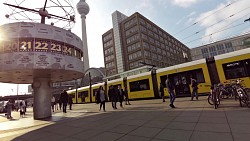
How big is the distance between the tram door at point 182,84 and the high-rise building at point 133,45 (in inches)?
1443

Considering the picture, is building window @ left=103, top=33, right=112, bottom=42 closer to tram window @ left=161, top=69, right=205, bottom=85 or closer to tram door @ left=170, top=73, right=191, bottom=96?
tram window @ left=161, top=69, right=205, bottom=85

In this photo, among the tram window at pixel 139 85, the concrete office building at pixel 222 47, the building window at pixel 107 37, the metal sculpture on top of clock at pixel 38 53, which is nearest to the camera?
the metal sculpture on top of clock at pixel 38 53

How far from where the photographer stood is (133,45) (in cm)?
5884

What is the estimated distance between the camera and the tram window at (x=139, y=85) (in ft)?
58.1

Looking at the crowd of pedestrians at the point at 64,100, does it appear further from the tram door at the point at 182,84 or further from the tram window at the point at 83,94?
the tram door at the point at 182,84

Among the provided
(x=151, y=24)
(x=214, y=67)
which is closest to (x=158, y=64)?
(x=151, y=24)

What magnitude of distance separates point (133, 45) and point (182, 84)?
149ft

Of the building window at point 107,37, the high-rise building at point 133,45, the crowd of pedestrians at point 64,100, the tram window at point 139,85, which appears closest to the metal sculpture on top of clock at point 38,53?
the crowd of pedestrians at point 64,100

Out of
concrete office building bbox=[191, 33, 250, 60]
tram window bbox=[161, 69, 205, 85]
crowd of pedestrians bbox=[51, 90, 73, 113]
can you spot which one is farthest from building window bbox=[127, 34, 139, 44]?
tram window bbox=[161, 69, 205, 85]

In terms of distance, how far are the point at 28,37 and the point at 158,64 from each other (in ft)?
180

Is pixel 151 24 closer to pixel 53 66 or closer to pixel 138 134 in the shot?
pixel 53 66

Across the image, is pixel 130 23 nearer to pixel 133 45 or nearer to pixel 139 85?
pixel 133 45

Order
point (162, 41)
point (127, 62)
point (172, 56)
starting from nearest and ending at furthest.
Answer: point (127, 62) < point (162, 41) < point (172, 56)

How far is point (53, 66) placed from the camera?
10.7m
